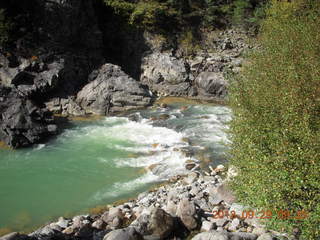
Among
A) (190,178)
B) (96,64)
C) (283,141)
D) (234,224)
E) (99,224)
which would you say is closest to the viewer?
(283,141)

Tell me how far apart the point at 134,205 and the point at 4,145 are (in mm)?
13272

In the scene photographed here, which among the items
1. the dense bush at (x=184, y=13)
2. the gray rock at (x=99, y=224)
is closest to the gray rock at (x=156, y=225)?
the gray rock at (x=99, y=224)

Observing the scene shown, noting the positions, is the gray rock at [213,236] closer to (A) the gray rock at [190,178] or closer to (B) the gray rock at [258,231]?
(B) the gray rock at [258,231]

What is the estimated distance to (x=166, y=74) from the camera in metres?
35.9

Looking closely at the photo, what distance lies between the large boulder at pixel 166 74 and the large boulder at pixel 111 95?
14.1 ft

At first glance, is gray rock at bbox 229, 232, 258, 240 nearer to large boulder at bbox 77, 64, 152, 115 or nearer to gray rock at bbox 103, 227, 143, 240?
gray rock at bbox 103, 227, 143, 240

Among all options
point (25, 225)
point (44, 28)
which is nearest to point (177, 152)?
point (25, 225)

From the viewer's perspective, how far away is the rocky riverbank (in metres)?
9.23

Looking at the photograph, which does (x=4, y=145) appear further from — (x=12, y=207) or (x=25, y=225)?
(x=25, y=225)

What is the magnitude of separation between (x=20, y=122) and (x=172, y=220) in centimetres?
1659

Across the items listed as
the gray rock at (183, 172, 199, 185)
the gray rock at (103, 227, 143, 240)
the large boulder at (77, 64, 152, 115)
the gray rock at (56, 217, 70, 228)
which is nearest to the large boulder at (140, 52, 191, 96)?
the large boulder at (77, 64, 152, 115)

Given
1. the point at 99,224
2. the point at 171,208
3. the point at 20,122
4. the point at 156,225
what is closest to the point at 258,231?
the point at 156,225

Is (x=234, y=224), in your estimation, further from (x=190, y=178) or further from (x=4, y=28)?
(x=4, y=28)

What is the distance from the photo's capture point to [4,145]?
21.0m
